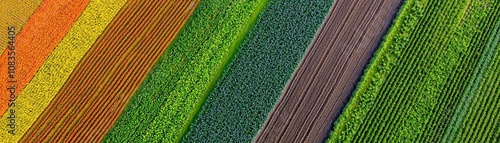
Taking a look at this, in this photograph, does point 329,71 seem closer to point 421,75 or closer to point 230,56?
point 421,75

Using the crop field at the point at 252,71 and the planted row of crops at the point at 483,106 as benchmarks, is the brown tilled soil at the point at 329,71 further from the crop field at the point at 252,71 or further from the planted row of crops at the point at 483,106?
the planted row of crops at the point at 483,106

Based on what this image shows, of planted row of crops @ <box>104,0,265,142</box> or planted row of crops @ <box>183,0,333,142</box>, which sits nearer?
planted row of crops @ <box>183,0,333,142</box>

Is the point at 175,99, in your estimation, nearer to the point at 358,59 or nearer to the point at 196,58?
the point at 196,58

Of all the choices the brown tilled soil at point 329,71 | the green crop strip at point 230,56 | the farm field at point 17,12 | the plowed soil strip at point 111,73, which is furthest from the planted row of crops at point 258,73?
the farm field at point 17,12

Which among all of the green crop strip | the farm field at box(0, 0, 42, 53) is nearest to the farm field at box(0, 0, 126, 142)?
the farm field at box(0, 0, 42, 53)

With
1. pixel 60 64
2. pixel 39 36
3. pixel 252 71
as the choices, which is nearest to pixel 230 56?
pixel 252 71

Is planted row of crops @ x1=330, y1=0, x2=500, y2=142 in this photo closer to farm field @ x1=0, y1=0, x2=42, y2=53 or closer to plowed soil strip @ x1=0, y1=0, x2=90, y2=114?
plowed soil strip @ x1=0, y1=0, x2=90, y2=114
